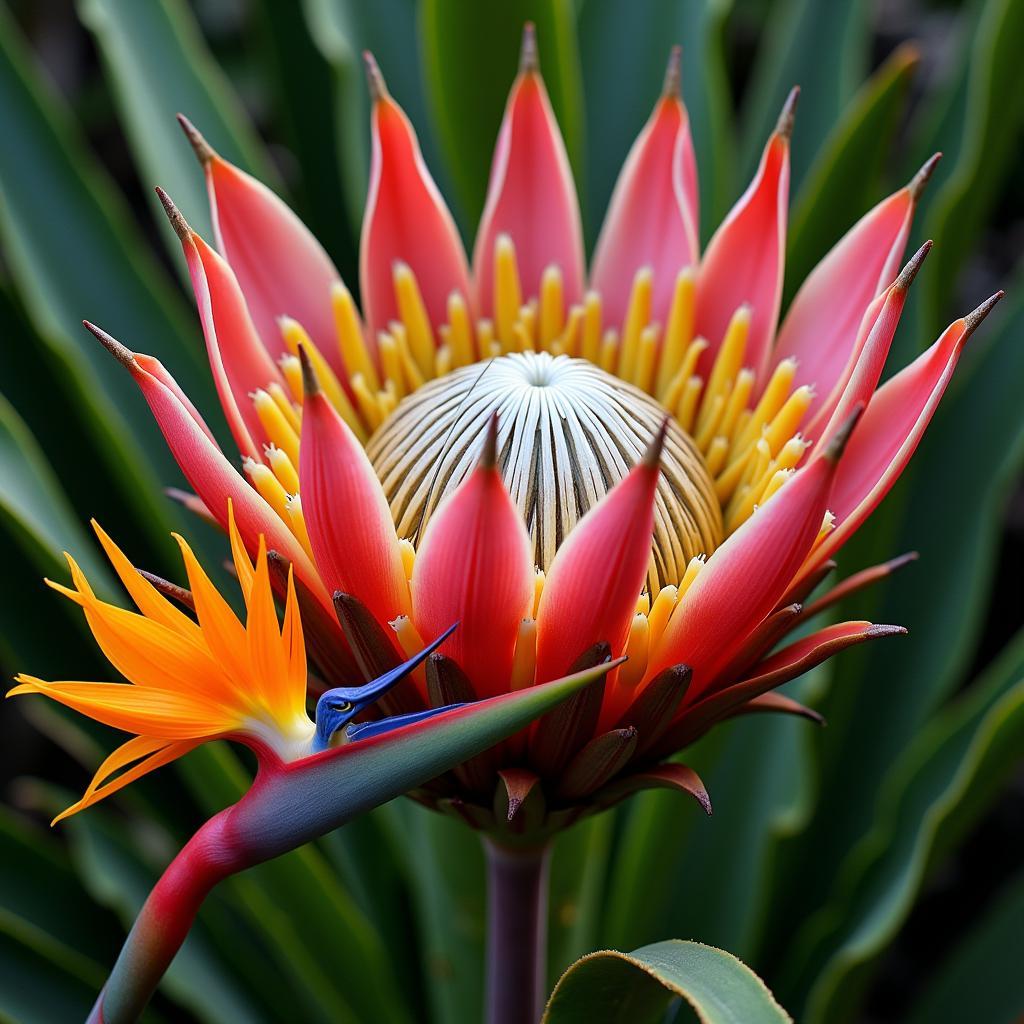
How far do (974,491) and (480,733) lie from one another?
26.6 inches

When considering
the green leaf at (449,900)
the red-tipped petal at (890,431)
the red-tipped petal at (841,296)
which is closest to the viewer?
the red-tipped petal at (890,431)

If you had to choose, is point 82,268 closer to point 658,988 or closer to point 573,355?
point 573,355

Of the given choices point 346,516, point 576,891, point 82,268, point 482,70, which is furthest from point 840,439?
point 82,268

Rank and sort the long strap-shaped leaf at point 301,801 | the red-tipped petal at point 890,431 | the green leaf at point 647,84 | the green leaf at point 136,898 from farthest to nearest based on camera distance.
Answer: the green leaf at point 647,84
the green leaf at point 136,898
the red-tipped petal at point 890,431
the long strap-shaped leaf at point 301,801

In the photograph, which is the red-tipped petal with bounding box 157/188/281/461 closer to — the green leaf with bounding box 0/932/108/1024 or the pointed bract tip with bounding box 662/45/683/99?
the pointed bract tip with bounding box 662/45/683/99

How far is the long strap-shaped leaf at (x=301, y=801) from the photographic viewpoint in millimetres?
404

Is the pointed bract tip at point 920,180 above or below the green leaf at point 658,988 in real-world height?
above

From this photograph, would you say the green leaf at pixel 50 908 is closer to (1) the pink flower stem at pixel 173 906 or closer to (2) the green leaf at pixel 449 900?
(2) the green leaf at pixel 449 900

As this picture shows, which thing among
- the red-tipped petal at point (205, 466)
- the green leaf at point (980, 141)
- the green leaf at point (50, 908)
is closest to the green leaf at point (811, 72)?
the green leaf at point (980, 141)

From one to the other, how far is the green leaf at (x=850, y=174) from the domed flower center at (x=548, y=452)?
385 millimetres

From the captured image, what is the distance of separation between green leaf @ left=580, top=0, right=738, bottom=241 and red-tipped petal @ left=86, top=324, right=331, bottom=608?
1.95 ft

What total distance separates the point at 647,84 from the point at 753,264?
1.48ft

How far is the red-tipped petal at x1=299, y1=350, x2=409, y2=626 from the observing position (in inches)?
17.6

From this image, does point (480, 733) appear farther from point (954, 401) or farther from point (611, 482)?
point (954, 401)
